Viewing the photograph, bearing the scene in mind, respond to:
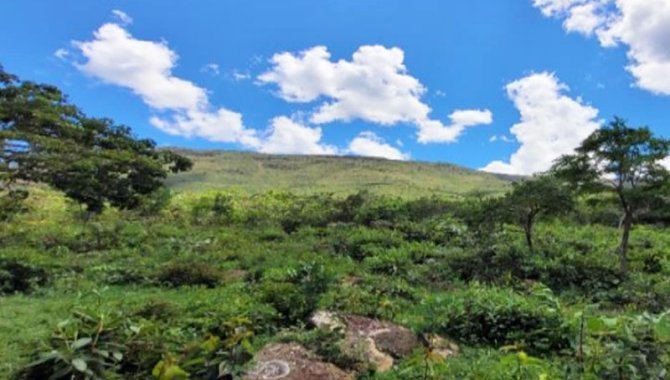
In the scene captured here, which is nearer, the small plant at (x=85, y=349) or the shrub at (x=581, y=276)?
the small plant at (x=85, y=349)

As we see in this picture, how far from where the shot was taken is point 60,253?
19516mm

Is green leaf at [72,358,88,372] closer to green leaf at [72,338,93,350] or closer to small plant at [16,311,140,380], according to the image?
small plant at [16,311,140,380]

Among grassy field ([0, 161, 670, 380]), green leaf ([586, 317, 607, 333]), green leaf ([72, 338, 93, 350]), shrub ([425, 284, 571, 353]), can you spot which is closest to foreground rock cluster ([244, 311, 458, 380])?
grassy field ([0, 161, 670, 380])

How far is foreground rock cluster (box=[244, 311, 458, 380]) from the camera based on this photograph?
6277mm

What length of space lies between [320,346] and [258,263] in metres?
10.7

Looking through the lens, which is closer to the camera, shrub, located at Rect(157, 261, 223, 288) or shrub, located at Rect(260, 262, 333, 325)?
shrub, located at Rect(260, 262, 333, 325)

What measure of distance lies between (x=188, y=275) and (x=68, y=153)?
4.86 meters

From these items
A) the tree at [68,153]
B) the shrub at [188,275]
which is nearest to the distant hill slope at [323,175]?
the tree at [68,153]

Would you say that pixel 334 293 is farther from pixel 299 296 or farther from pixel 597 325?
pixel 597 325

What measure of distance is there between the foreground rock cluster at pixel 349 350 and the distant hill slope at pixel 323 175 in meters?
73.6

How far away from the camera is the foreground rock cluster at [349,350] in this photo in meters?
6.28

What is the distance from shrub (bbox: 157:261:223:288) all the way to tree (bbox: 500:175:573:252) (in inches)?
389

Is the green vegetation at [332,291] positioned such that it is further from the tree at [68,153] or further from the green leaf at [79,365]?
the tree at [68,153]

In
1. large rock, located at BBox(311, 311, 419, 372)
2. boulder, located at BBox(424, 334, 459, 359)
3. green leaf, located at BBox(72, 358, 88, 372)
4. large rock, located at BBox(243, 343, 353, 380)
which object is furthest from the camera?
boulder, located at BBox(424, 334, 459, 359)
